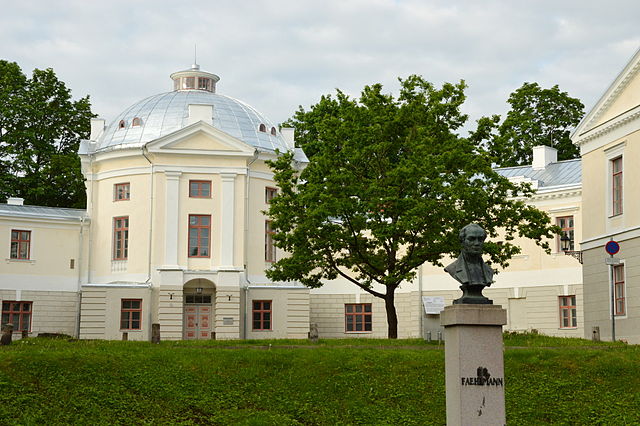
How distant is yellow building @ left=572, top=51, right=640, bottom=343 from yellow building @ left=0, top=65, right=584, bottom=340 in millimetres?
9709

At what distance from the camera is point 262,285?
47.2 metres

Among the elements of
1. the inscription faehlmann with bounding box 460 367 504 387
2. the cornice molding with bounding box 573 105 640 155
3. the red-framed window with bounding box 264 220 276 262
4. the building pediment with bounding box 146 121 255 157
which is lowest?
the inscription faehlmann with bounding box 460 367 504 387

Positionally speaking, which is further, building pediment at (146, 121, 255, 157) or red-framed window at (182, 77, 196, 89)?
red-framed window at (182, 77, 196, 89)

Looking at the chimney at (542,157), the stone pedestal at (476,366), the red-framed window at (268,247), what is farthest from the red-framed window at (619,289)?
the stone pedestal at (476,366)

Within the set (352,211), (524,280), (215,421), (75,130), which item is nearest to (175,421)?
(215,421)

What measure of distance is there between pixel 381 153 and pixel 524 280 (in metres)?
16.3

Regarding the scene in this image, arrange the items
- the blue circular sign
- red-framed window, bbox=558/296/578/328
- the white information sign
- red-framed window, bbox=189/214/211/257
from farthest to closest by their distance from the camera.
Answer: red-framed window, bbox=189/214/211/257
red-framed window, bbox=558/296/578/328
the white information sign
the blue circular sign

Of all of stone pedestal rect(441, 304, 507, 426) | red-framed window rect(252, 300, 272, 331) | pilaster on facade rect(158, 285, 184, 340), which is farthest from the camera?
red-framed window rect(252, 300, 272, 331)

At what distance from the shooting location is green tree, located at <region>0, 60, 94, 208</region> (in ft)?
183

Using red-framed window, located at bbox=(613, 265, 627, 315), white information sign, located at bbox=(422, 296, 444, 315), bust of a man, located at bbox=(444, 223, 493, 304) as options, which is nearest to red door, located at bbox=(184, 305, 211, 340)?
white information sign, located at bbox=(422, 296, 444, 315)

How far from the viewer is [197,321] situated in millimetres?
46625

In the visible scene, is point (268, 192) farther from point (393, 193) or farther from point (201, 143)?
point (393, 193)

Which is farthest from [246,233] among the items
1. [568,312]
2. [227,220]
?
[568,312]

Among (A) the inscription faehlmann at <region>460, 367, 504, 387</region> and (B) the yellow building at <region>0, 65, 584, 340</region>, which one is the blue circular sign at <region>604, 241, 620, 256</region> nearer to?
(B) the yellow building at <region>0, 65, 584, 340</region>
